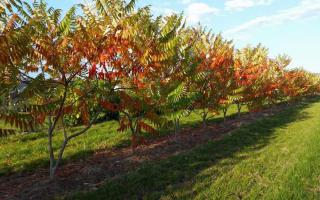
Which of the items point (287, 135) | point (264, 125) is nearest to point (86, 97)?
point (287, 135)

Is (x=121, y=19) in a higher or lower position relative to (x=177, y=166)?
higher

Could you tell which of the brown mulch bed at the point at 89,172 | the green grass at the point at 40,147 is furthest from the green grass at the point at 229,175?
the green grass at the point at 40,147

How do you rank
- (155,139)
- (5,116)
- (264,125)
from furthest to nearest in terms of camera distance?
(264,125) → (155,139) → (5,116)

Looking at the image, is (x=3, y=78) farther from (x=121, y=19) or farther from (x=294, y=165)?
(x=294, y=165)

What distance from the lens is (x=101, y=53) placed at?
738cm

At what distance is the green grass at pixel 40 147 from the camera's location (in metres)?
9.80

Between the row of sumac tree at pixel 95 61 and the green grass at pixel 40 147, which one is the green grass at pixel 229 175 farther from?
the green grass at pixel 40 147

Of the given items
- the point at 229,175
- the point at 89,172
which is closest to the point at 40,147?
the point at 89,172

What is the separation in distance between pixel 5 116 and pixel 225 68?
11.1 meters

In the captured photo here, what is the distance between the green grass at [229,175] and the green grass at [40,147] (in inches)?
123

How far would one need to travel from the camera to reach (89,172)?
27.6ft

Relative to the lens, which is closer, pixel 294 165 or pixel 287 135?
pixel 294 165

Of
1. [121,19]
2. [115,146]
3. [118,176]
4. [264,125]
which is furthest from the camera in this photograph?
[264,125]

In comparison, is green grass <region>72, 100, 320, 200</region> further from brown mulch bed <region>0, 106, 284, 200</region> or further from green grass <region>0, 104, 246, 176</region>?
green grass <region>0, 104, 246, 176</region>
